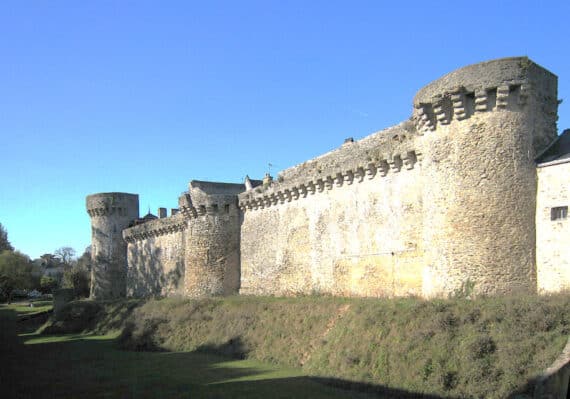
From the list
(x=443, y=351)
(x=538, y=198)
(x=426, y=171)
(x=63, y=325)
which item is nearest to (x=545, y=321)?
(x=443, y=351)

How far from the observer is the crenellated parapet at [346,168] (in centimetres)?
1847

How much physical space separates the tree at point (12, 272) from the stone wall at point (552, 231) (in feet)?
193

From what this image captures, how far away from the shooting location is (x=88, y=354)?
82.3 ft

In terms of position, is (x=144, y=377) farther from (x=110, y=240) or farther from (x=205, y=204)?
(x=110, y=240)

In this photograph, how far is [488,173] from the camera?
1417 centimetres

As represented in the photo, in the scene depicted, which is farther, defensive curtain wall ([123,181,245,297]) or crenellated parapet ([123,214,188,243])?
crenellated parapet ([123,214,188,243])

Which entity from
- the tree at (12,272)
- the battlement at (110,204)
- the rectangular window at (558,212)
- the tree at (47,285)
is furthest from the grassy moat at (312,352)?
the tree at (47,285)

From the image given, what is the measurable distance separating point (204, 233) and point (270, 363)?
1159 centimetres

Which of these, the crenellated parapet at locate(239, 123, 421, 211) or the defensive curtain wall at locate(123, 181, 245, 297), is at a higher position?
the crenellated parapet at locate(239, 123, 421, 211)

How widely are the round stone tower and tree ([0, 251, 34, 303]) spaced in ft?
71.7

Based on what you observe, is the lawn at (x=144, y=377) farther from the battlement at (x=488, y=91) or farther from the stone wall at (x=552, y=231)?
the battlement at (x=488, y=91)

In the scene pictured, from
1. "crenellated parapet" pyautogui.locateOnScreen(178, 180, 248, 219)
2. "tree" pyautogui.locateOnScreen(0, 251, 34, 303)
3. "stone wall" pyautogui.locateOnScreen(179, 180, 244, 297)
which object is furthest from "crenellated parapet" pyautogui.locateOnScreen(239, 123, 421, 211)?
"tree" pyautogui.locateOnScreen(0, 251, 34, 303)

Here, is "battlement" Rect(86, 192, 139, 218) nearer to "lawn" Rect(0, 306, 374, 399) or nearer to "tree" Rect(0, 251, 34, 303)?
"lawn" Rect(0, 306, 374, 399)

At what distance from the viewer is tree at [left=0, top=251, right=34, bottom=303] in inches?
2416
